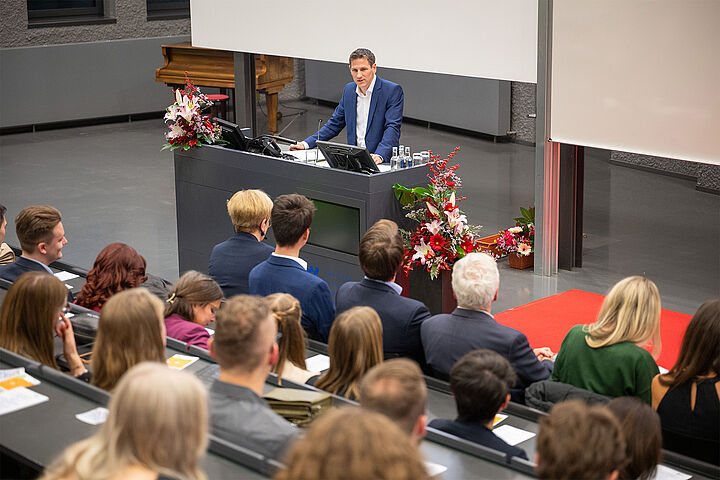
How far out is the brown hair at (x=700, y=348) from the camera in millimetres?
2949

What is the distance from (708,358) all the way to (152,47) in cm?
1150

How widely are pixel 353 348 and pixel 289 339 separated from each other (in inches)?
14.3

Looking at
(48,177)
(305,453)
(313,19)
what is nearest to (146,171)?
(48,177)

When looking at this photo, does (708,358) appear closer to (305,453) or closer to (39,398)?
(305,453)

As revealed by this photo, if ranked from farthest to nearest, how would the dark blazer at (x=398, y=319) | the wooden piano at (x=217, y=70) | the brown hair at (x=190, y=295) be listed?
the wooden piano at (x=217, y=70)
the brown hair at (x=190, y=295)
the dark blazer at (x=398, y=319)

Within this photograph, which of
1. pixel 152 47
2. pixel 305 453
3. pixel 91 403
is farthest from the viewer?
pixel 152 47

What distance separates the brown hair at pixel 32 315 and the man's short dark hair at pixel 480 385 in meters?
1.43

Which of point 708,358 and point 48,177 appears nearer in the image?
point 708,358

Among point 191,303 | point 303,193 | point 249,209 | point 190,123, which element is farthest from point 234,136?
point 191,303

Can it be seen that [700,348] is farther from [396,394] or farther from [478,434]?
[396,394]

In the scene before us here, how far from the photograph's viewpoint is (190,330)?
363 cm

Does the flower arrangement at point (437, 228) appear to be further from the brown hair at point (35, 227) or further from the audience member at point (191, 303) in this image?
the brown hair at point (35, 227)

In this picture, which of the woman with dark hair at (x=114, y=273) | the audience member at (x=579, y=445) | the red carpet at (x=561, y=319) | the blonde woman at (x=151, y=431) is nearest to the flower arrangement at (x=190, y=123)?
the red carpet at (x=561, y=319)

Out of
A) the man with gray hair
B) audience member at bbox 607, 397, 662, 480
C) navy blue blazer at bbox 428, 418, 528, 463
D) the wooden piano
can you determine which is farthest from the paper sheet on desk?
the wooden piano
